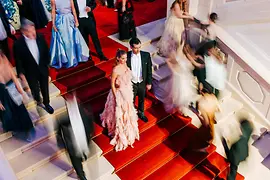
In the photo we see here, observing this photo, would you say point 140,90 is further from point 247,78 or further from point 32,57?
point 247,78

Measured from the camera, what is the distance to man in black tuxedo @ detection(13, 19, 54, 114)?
14.7 feet

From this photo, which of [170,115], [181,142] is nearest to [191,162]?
[181,142]

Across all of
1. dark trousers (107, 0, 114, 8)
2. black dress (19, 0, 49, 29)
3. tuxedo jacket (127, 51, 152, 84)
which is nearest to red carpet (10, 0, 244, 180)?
tuxedo jacket (127, 51, 152, 84)

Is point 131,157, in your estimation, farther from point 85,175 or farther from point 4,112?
point 4,112

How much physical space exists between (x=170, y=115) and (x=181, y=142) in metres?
0.60

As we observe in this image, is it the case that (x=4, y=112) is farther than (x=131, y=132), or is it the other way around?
(x=131, y=132)

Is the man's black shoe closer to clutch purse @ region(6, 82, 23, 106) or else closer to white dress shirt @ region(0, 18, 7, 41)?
clutch purse @ region(6, 82, 23, 106)

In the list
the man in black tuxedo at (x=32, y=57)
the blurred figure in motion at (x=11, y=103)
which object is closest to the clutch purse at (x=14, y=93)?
the blurred figure in motion at (x=11, y=103)

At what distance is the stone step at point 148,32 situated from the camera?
6707mm

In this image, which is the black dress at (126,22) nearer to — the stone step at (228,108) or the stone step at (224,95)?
the stone step at (224,95)

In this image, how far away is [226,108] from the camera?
590cm

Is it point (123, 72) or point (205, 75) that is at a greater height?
point (123, 72)

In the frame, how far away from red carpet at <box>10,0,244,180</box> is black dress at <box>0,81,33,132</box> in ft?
3.24

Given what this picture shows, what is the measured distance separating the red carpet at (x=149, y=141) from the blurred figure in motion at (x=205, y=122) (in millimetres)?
163
